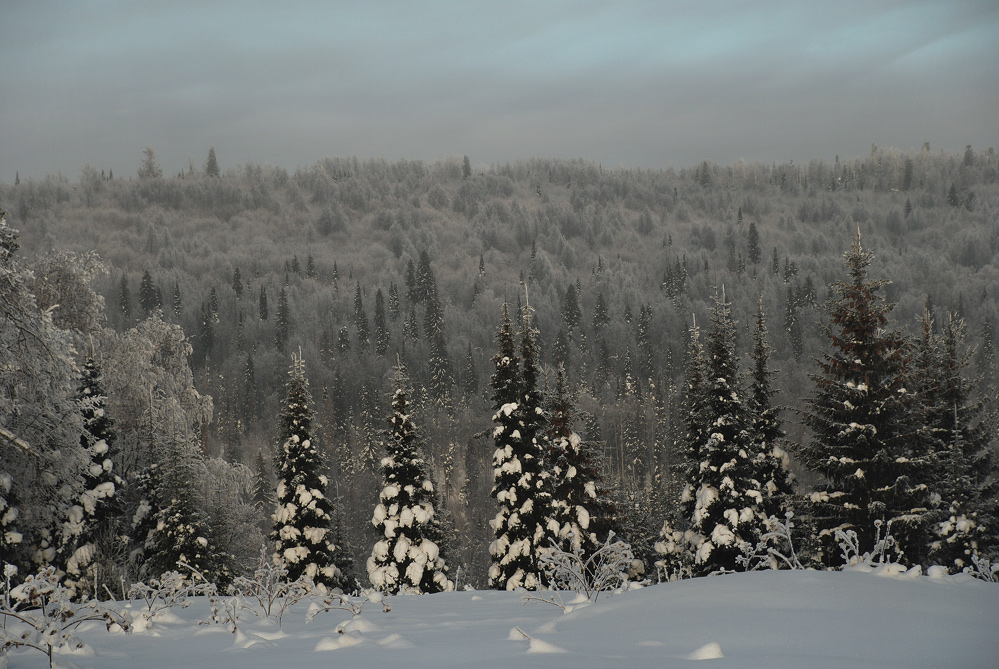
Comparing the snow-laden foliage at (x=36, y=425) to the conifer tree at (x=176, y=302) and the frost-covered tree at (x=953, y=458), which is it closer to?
the frost-covered tree at (x=953, y=458)

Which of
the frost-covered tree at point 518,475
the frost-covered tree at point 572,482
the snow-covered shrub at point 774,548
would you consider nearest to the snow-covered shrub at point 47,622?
the snow-covered shrub at point 774,548

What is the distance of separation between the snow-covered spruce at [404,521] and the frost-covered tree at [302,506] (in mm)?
1841

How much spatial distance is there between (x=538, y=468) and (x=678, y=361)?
136251 mm

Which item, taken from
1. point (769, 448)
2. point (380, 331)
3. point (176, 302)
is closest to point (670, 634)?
point (769, 448)

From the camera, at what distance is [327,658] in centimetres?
467

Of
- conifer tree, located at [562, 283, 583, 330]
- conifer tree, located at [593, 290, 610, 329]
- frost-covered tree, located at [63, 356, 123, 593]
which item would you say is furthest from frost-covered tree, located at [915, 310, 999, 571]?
conifer tree, located at [593, 290, 610, 329]

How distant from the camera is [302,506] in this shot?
25.1 m

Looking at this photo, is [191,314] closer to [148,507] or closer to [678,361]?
[678,361]

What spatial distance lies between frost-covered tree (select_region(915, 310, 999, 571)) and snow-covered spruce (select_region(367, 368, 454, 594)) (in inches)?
590

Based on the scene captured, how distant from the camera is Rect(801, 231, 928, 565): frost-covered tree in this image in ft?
63.4

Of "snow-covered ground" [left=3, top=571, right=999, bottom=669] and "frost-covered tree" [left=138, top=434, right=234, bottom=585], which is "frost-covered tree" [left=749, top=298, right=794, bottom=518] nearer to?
→ "frost-covered tree" [left=138, top=434, right=234, bottom=585]

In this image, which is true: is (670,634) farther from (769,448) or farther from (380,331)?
(380,331)

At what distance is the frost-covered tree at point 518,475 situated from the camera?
23438 millimetres

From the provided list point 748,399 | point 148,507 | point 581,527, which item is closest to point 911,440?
point 748,399
